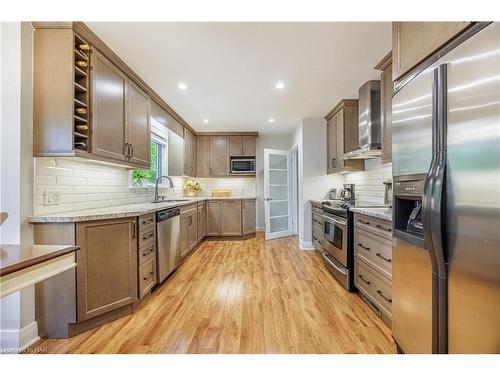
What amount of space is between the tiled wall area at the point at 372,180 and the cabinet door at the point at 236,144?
8.74ft

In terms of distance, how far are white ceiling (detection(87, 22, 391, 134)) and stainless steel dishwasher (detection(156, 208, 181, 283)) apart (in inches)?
63.1

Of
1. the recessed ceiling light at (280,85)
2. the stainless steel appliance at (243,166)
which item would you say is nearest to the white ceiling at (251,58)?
the recessed ceiling light at (280,85)

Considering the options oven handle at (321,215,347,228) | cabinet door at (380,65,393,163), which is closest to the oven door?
oven handle at (321,215,347,228)

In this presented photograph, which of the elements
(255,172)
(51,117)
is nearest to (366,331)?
(51,117)

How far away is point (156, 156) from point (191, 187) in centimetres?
146

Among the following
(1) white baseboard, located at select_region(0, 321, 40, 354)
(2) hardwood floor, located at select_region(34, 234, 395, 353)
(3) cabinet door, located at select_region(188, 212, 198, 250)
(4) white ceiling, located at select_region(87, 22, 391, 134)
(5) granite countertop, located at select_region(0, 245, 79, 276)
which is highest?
(4) white ceiling, located at select_region(87, 22, 391, 134)

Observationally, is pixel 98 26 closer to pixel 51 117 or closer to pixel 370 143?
pixel 51 117

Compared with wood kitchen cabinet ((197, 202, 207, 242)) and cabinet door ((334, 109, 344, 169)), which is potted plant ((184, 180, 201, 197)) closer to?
wood kitchen cabinet ((197, 202, 207, 242))

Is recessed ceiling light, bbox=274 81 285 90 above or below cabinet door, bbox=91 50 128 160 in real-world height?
above

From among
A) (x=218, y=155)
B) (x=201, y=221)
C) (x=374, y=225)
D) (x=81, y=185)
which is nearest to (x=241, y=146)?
(x=218, y=155)

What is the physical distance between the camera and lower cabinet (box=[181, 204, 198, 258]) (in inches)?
138

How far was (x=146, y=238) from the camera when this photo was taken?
241cm

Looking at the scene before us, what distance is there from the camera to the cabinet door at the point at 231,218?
511 centimetres

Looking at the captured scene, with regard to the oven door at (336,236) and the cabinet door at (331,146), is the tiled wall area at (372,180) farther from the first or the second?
the oven door at (336,236)
